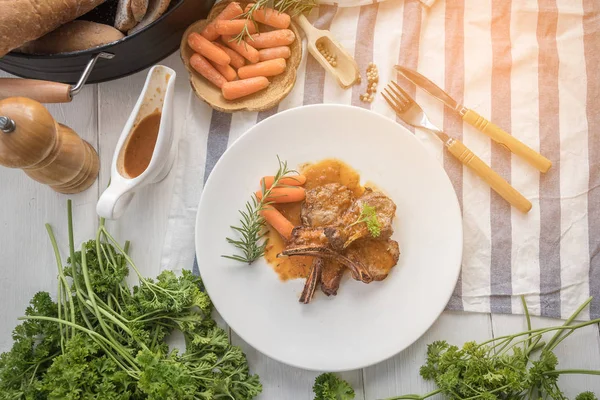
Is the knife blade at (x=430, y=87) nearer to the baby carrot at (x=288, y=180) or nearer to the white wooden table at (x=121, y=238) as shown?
the baby carrot at (x=288, y=180)

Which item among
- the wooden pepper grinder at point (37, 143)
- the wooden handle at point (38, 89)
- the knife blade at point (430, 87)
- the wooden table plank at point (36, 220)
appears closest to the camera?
the wooden pepper grinder at point (37, 143)

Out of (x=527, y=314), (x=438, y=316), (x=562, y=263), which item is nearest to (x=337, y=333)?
(x=438, y=316)

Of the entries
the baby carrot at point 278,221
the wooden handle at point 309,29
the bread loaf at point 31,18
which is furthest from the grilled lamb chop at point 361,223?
the bread loaf at point 31,18

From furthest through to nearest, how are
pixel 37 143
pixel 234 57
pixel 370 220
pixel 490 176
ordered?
pixel 234 57
pixel 490 176
pixel 370 220
pixel 37 143

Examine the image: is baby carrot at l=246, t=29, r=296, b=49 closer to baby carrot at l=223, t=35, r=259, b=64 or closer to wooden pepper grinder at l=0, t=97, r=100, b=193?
baby carrot at l=223, t=35, r=259, b=64

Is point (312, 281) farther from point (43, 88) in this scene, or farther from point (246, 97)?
point (43, 88)

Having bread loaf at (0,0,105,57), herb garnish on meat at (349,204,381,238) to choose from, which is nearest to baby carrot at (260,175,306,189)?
herb garnish on meat at (349,204,381,238)

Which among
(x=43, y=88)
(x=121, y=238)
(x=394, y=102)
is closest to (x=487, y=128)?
(x=394, y=102)
